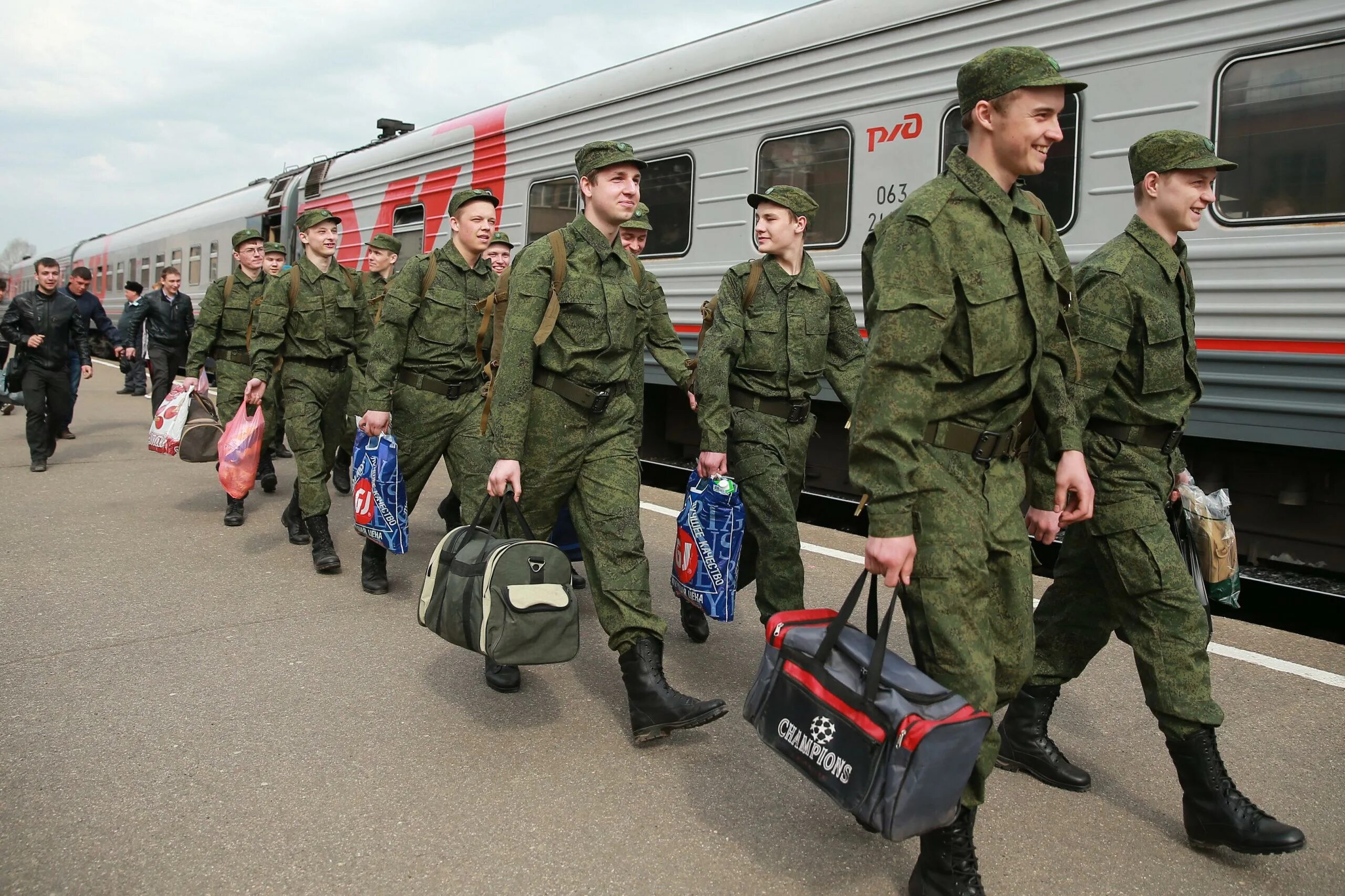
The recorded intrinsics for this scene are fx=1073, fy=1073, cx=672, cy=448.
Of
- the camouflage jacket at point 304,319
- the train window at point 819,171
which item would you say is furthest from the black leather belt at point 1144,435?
the camouflage jacket at point 304,319

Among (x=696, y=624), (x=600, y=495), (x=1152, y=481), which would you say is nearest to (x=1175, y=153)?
(x=1152, y=481)

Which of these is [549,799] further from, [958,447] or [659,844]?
[958,447]

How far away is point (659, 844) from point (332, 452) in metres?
4.27

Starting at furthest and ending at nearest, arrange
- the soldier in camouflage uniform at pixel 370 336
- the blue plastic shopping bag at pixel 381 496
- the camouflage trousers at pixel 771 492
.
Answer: the soldier in camouflage uniform at pixel 370 336
the blue plastic shopping bag at pixel 381 496
the camouflage trousers at pixel 771 492

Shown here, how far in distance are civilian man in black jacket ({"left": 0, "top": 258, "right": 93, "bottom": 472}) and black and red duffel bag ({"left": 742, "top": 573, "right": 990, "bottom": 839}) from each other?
28.1 feet

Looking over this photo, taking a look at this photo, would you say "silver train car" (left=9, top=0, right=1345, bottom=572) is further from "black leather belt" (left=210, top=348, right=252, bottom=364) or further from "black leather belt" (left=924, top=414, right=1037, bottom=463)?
"black leather belt" (left=924, top=414, right=1037, bottom=463)

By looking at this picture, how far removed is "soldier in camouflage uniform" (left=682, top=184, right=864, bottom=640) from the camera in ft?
13.9

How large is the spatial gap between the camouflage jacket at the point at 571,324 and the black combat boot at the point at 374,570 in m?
2.03

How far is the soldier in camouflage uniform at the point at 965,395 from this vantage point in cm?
243

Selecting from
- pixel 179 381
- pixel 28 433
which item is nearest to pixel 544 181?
pixel 179 381

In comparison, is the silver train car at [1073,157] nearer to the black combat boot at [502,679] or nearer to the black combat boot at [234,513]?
the black combat boot at [234,513]

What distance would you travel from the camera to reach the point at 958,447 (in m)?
2.54

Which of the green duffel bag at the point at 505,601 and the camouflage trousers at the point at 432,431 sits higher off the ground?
the camouflage trousers at the point at 432,431

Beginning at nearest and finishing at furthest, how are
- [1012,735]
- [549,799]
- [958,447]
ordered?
[958,447], [549,799], [1012,735]
